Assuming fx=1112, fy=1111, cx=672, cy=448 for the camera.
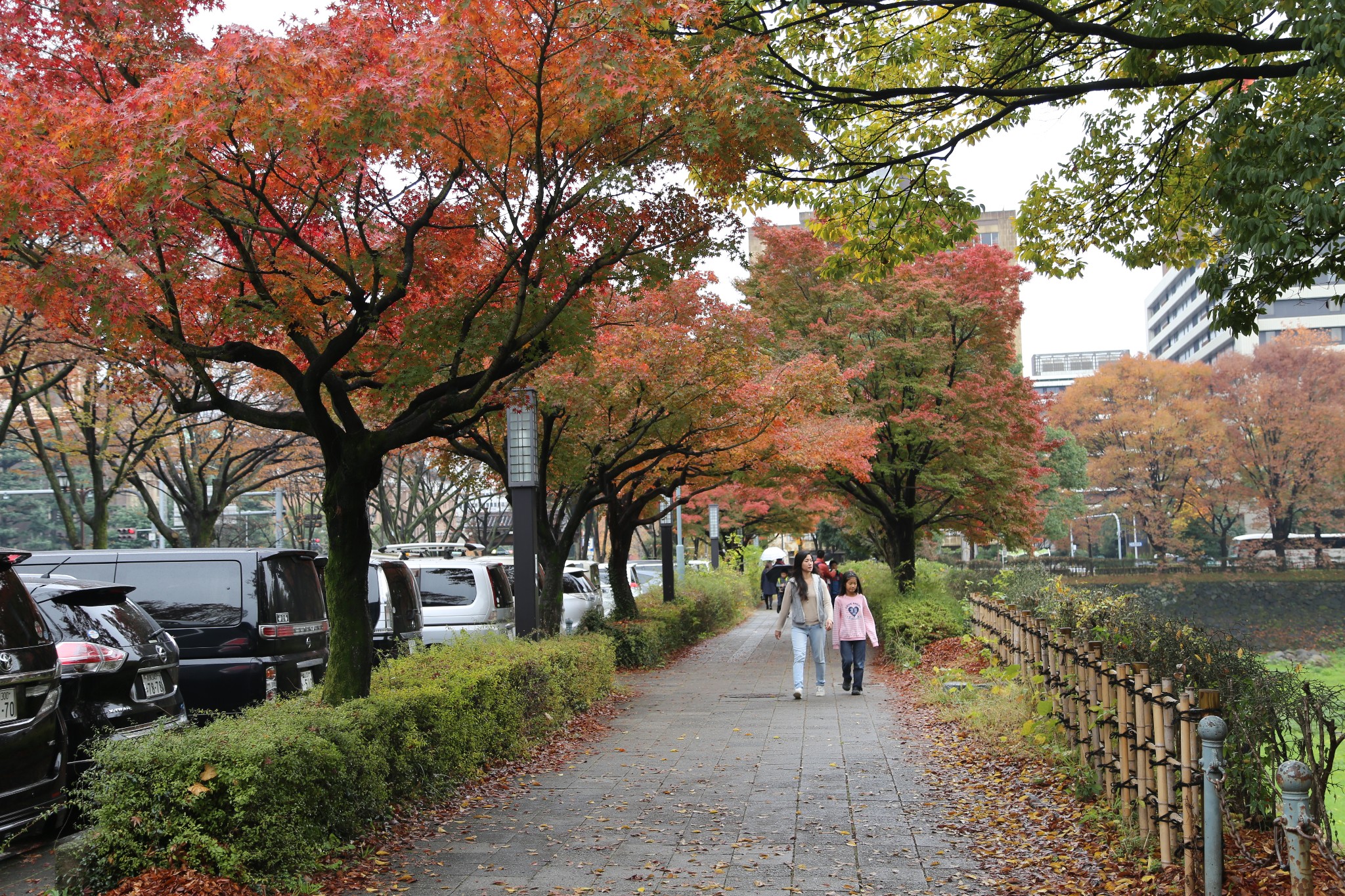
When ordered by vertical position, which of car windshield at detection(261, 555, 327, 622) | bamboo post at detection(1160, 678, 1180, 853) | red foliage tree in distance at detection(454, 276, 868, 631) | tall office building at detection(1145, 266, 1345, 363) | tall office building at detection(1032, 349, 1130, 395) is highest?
tall office building at detection(1032, 349, 1130, 395)

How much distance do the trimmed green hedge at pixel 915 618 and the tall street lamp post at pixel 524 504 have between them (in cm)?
697

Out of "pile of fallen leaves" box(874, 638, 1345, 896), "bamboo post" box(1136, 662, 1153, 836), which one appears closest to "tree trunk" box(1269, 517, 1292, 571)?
"pile of fallen leaves" box(874, 638, 1345, 896)

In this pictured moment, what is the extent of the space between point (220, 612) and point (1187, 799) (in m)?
7.21

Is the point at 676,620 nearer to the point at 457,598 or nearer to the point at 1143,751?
the point at 457,598

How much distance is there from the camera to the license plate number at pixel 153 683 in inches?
286

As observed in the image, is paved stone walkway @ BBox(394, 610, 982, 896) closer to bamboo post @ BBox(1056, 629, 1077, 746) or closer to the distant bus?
bamboo post @ BBox(1056, 629, 1077, 746)

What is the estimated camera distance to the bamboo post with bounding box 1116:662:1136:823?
19.6ft

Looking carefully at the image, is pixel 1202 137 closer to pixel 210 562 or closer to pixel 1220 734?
pixel 1220 734

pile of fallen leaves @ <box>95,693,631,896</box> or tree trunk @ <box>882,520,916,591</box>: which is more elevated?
tree trunk @ <box>882,520,916,591</box>

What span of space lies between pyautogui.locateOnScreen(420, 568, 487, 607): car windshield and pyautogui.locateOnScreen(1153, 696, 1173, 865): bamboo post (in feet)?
36.6

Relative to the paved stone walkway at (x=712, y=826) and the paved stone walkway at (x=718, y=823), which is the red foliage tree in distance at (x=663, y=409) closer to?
the paved stone walkway at (x=718, y=823)

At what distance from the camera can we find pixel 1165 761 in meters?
5.23

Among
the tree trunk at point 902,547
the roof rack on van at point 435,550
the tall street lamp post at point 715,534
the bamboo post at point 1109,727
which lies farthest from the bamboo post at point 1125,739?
the tall street lamp post at point 715,534

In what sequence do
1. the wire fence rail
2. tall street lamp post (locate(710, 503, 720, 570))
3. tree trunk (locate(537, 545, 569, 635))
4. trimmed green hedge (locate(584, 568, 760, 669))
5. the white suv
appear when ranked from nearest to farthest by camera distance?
the wire fence rail → the white suv → tree trunk (locate(537, 545, 569, 635)) → trimmed green hedge (locate(584, 568, 760, 669)) → tall street lamp post (locate(710, 503, 720, 570))
